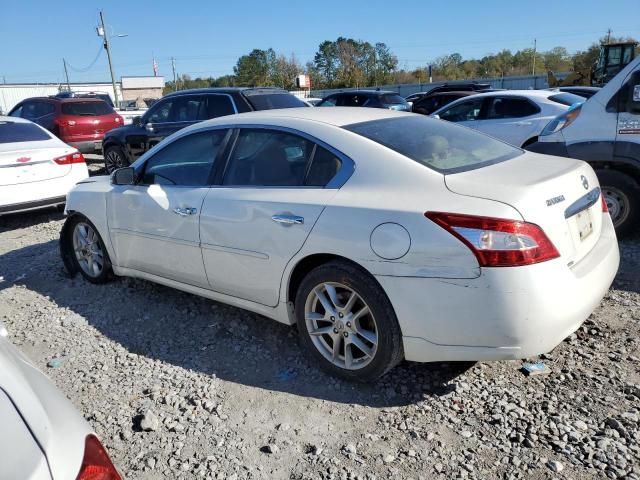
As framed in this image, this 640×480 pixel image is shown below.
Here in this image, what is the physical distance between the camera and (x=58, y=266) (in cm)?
564

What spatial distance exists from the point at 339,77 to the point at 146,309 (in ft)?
225

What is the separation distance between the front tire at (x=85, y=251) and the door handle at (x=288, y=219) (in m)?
2.25

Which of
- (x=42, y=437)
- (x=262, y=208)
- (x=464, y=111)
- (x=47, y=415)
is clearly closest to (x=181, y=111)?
(x=464, y=111)

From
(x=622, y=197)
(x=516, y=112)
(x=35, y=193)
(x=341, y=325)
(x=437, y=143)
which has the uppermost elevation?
(x=437, y=143)

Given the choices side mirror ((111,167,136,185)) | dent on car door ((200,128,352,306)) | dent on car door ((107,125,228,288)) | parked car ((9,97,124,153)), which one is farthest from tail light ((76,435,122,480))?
parked car ((9,97,124,153))

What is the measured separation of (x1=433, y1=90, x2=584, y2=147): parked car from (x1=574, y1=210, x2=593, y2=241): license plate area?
6.08 metres

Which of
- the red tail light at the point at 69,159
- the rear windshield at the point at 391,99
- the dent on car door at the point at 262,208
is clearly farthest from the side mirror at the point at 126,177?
the rear windshield at the point at 391,99

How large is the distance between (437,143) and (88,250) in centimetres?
345

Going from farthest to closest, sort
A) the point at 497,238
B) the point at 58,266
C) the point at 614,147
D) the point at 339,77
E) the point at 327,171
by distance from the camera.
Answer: the point at 339,77, the point at 58,266, the point at 614,147, the point at 327,171, the point at 497,238

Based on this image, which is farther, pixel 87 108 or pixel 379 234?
pixel 87 108

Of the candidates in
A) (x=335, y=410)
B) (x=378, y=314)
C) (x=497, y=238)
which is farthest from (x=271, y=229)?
(x=497, y=238)

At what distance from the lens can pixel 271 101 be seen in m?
8.54

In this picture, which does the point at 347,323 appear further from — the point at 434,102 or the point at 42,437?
the point at 434,102

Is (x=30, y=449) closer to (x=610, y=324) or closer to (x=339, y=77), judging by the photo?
(x=610, y=324)
